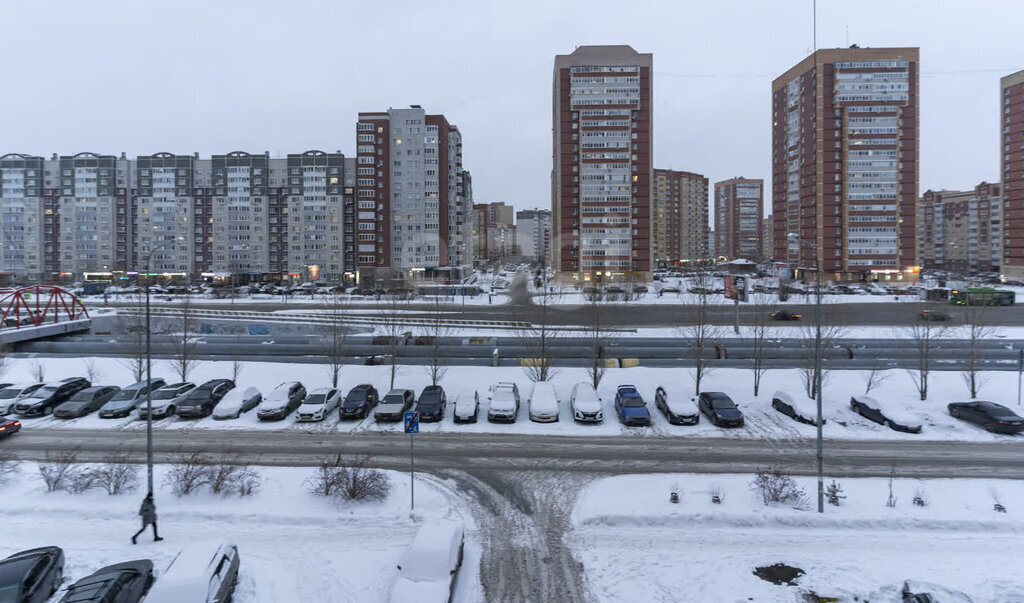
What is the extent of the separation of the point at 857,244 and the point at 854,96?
23.9 metres

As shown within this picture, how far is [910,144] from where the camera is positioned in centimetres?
8538

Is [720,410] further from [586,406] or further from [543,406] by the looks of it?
[543,406]

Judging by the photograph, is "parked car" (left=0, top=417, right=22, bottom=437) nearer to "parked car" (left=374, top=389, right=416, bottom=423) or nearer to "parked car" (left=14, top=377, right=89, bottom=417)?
"parked car" (left=14, top=377, right=89, bottom=417)

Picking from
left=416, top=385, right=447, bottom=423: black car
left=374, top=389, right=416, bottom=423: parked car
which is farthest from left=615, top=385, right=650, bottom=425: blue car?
left=374, top=389, right=416, bottom=423: parked car

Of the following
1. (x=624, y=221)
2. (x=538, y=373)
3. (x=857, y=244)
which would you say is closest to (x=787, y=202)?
(x=857, y=244)

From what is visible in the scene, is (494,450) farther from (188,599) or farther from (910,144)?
(910,144)

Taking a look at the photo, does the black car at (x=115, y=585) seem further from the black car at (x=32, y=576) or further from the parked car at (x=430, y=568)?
the parked car at (x=430, y=568)

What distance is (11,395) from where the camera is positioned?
879 inches

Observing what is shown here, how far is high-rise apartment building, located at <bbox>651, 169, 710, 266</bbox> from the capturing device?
153 meters

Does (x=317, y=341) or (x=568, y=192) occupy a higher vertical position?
(x=568, y=192)

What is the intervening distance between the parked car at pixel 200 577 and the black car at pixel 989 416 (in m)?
24.2

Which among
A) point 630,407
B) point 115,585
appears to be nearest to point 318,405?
point 630,407

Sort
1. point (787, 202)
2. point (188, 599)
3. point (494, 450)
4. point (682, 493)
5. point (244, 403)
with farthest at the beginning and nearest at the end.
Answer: point (787, 202)
point (244, 403)
point (494, 450)
point (682, 493)
point (188, 599)

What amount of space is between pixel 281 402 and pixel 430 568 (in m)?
14.5
